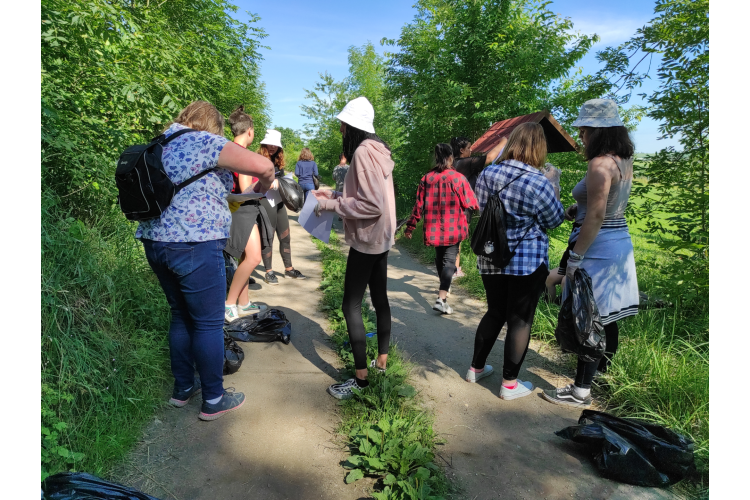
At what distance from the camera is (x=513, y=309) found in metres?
3.16

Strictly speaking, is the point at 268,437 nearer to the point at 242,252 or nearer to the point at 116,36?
the point at 242,252

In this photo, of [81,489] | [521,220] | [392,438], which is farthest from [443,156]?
[81,489]

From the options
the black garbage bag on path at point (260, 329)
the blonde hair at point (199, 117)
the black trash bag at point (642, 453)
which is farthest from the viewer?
the black garbage bag on path at point (260, 329)

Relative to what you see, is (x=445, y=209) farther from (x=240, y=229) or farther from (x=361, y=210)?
(x=361, y=210)

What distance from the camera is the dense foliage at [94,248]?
247cm

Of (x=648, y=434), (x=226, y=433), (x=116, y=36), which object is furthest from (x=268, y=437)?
(x=116, y=36)

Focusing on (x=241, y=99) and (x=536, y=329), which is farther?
(x=241, y=99)

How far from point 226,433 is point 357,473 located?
921 millimetres

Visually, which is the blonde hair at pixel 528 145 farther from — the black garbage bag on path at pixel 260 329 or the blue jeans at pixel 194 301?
the black garbage bag on path at pixel 260 329

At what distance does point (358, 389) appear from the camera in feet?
10.1

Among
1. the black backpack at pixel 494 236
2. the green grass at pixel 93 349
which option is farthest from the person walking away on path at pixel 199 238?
the black backpack at pixel 494 236

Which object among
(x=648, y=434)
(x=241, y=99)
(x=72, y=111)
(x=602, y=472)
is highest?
(x=241, y=99)

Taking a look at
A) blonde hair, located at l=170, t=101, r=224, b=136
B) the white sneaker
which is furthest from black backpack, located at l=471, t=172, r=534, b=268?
blonde hair, located at l=170, t=101, r=224, b=136

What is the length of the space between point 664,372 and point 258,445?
110 inches
